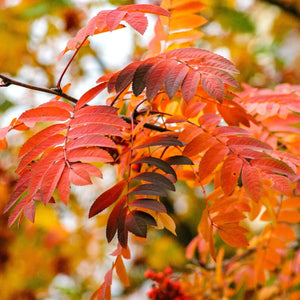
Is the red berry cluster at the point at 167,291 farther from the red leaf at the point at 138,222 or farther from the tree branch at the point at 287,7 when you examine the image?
the tree branch at the point at 287,7

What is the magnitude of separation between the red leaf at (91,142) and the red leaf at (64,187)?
0.13 ft

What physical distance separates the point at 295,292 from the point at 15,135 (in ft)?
5.17

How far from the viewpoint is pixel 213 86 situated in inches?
22.0

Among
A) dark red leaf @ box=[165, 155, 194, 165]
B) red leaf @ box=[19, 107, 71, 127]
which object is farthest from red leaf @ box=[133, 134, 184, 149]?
red leaf @ box=[19, 107, 71, 127]

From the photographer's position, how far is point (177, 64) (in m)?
0.61

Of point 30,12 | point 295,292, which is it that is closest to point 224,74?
point 295,292

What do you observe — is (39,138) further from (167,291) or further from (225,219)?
(167,291)

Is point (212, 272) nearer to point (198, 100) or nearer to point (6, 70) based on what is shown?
point (198, 100)

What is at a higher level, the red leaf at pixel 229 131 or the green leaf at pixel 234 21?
the red leaf at pixel 229 131

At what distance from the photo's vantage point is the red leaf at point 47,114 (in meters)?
0.61

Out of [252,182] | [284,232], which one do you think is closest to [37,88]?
[252,182]

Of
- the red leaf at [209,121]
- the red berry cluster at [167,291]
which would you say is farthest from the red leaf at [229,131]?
the red berry cluster at [167,291]

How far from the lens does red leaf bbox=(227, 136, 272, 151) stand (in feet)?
1.93

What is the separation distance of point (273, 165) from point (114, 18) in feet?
1.09
